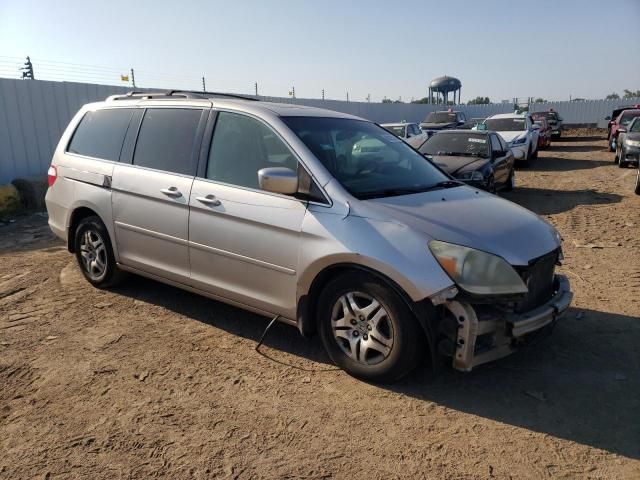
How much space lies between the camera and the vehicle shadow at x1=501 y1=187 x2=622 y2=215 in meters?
9.93

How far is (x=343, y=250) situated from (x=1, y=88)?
1022cm

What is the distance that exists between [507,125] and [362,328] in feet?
49.4

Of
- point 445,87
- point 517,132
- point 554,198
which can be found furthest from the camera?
point 445,87

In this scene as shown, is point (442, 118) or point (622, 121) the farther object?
point (442, 118)


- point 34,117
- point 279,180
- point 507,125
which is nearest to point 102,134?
point 279,180

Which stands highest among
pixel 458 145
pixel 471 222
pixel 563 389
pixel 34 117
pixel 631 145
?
pixel 34 117

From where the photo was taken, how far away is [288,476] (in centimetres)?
264

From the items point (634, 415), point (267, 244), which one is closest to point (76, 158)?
point (267, 244)

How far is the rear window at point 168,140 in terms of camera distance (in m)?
4.30

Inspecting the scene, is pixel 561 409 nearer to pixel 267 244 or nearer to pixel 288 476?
pixel 288 476

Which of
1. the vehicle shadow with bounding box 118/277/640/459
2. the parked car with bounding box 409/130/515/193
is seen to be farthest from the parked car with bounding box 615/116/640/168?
the vehicle shadow with bounding box 118/277/640/459

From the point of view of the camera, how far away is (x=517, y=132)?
640 inches

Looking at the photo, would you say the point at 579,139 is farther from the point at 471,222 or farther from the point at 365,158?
the point at 471,222

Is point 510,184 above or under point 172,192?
under
